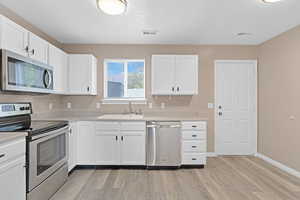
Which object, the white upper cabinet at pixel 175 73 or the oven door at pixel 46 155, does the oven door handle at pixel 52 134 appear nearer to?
the oven door at pixel 46 155

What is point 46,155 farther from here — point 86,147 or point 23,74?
point 86,147

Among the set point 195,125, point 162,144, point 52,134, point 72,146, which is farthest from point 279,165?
point 52,134

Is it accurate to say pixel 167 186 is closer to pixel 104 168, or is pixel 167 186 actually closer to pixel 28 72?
pixel 104 168

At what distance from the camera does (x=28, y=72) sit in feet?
8.16

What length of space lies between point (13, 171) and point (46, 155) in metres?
0.64

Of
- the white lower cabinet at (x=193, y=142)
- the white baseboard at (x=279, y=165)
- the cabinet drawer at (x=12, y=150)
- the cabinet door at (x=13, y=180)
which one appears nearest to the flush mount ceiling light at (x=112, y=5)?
the cabinet drawer at (x=12, y=150)

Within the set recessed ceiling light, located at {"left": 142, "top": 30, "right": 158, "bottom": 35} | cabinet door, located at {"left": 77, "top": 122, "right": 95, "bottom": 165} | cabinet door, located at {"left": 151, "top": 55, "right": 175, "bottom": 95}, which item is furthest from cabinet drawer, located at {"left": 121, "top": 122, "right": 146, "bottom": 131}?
recessed ceiling light, located at {"left": 142, "top": 30, "right": 158, "bottom": 35}

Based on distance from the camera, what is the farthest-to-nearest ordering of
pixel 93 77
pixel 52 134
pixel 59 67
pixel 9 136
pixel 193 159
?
pixel 93 77 → pixel 193 159 → pixel 59 67 → pixel 52 134 → pixel 9 136

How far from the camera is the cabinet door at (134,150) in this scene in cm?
362

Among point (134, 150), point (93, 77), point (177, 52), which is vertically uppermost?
point (177, 52)

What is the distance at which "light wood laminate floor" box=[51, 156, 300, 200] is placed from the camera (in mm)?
2613

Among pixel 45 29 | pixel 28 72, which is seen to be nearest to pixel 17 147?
pixel 28 72

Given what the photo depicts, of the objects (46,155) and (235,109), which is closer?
(46,155)

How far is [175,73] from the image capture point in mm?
4012
